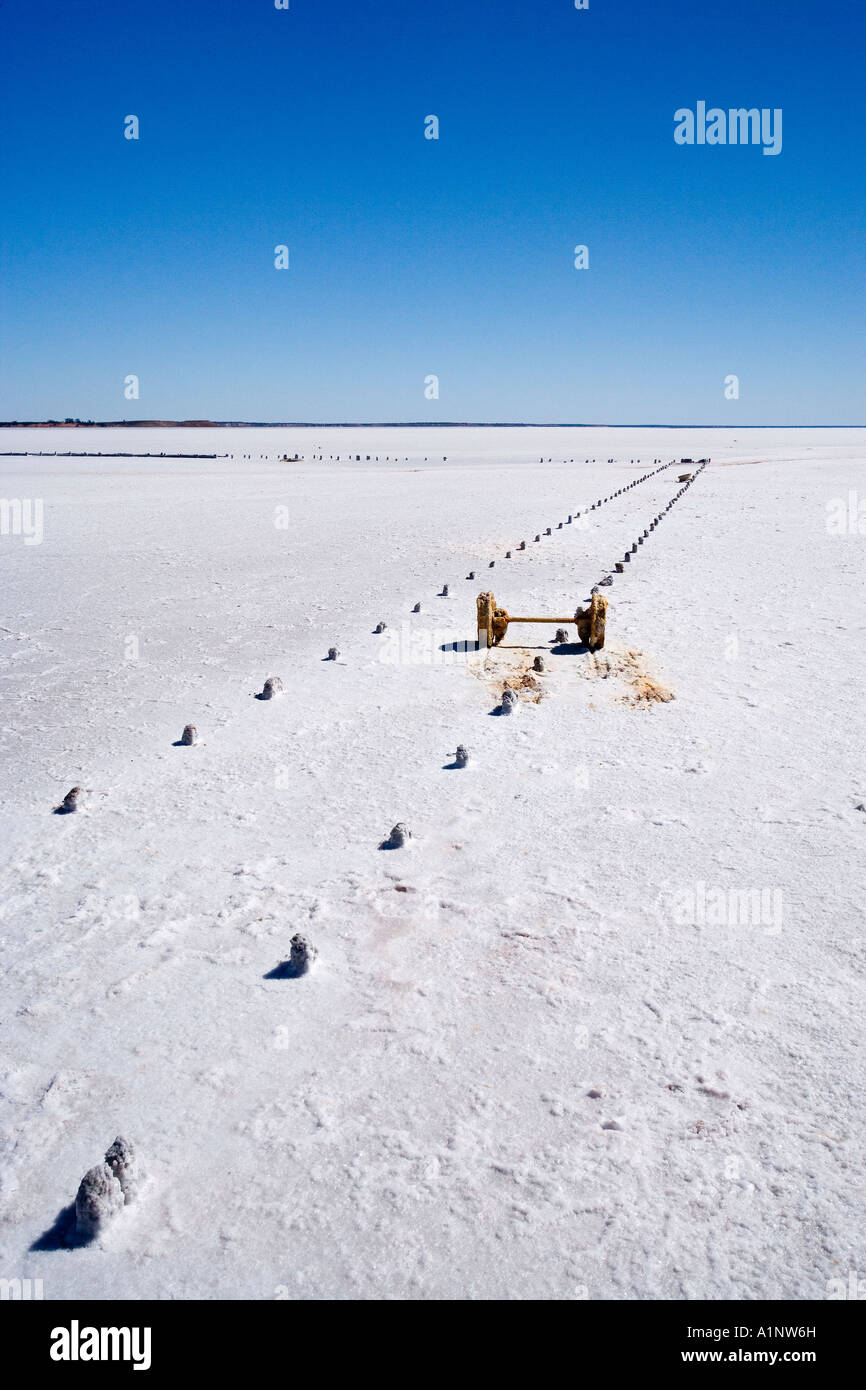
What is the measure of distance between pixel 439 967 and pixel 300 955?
0.59 meters

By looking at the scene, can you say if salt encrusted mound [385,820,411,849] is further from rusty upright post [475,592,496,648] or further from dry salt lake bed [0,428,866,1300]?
rusty upright post [475,592,496,648]

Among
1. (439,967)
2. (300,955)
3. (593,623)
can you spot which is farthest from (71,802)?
(593,623)

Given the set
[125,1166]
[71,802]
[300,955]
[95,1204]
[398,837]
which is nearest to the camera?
[95,1204]

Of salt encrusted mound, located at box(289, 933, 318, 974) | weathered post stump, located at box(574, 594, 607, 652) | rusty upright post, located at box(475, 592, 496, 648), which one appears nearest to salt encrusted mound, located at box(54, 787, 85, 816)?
salt encrusted mound, located at box(289, 933, 318, 974)

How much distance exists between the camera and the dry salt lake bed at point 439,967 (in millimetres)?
2422

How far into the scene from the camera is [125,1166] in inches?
99.7

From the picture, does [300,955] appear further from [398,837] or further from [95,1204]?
[95,1204]

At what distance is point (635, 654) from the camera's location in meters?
8.26

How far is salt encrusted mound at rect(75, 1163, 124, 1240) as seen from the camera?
2.42 meters

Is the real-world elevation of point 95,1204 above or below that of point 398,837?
below

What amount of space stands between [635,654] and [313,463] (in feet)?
142

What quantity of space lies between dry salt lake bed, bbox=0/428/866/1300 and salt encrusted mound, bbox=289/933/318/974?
53mm
